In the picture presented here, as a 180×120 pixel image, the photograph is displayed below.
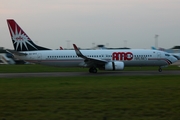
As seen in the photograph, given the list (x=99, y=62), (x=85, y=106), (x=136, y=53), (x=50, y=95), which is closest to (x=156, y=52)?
(x=136, y=53)

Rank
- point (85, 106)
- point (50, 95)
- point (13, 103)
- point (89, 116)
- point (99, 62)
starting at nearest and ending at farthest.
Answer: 1. point (89, 116)
2. point (85, 106)
3. point (13, 103)
4. point (50, 95)
5. point (99, 62)

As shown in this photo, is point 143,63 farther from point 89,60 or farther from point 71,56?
point 71,56

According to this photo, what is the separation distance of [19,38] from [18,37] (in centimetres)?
16

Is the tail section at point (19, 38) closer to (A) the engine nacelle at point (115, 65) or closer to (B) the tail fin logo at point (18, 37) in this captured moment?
(B) the tail fin logo at point (18, 37)

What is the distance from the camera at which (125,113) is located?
1017 centimetres

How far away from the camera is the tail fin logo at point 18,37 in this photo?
3378 cm

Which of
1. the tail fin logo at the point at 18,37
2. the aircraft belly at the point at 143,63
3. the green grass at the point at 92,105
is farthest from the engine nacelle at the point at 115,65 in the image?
the green grass at the point at 92,105

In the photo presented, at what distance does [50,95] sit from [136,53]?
20.6 meters

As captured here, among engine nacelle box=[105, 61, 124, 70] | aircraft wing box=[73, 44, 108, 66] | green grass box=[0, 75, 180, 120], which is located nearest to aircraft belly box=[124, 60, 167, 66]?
engine nacelle box=[105, 61, 124, 70]

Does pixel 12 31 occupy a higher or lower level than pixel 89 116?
higher

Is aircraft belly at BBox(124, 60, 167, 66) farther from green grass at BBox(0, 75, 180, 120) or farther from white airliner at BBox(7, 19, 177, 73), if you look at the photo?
green grass at BBox(0, 75, 180, 120)

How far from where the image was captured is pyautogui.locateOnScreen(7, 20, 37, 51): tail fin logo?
3378 centimetres

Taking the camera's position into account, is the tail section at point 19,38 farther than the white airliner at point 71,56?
Yes

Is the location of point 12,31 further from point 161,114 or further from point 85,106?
point 161,114
